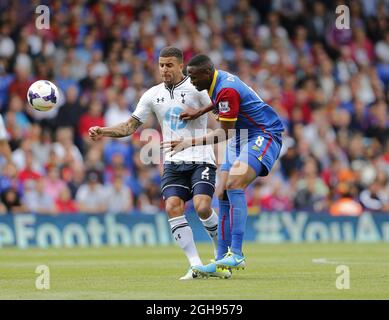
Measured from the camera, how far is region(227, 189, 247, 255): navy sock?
435 inches

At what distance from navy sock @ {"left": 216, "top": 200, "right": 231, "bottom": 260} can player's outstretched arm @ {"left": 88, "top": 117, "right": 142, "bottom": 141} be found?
140cm


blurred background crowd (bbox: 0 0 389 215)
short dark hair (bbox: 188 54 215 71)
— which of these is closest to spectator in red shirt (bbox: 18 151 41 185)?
blurred background crowd (bbox: 0 0 389 215)

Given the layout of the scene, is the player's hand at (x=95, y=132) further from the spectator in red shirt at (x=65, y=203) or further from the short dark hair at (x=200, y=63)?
the spectator in red shirt at (x=65, y=203)

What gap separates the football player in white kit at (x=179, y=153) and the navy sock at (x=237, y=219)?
1.40 feet

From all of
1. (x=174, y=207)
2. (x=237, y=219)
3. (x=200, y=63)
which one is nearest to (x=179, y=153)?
(x=174, y=207)

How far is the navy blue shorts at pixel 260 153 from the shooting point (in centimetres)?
1115

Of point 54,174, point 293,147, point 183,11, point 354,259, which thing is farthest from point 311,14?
point 354,259

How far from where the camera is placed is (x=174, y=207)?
1142cm

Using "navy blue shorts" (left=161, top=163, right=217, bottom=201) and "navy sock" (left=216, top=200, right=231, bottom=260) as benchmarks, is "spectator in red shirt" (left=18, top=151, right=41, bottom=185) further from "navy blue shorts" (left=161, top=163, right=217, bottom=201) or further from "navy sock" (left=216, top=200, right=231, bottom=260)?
"navy sock" (left=216, top=200, right=231, bottom=260)

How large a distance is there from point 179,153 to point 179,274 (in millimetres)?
1509

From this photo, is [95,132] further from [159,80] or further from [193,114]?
[159,80]

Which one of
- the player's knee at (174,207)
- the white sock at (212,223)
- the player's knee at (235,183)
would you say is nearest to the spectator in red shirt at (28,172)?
the white sock at (212,223)
